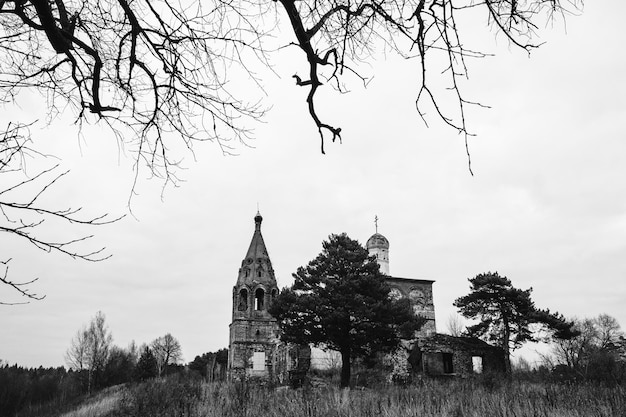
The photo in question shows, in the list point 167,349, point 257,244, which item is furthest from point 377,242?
point 167,349

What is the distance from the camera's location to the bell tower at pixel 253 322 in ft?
114

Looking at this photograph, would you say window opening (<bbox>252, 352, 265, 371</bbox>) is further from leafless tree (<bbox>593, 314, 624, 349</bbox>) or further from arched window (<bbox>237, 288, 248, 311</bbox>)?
leafless tree (<bbox>593, 314, 624, 349</bbox>)

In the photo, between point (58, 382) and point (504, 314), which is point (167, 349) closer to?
point (58, 382)

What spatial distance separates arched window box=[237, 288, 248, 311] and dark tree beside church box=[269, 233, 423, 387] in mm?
13107

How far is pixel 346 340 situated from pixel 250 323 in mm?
15427

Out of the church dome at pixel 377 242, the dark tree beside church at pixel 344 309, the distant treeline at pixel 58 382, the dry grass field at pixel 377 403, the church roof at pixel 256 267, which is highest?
the church dome at pixel 377 242

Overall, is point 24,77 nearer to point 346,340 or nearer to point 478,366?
point 346,340

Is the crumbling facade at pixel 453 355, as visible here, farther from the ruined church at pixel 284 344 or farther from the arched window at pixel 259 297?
the arched window at pixel 259 297

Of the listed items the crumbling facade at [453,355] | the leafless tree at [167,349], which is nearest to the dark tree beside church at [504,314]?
the crumbling facade at [453,355]

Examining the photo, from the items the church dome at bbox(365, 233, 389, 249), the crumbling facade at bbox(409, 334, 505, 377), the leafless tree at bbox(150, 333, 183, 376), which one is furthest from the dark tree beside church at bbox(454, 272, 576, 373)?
the leafless tree at bbox(150, 333, 183, 376)

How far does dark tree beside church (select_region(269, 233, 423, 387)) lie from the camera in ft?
71.5

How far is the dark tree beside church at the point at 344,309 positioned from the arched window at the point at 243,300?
13.1m

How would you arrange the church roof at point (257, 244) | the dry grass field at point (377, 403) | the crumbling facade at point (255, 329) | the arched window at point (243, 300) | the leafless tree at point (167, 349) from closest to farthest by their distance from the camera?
the dry grass field at point (377, 403) → the crumbling facade at point (255, 329) → the arched window at point (243, 300) → the church roof at point (257, 244) → the leafless tree at point (167, 349)

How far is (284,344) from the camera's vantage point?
30500 millimetres
